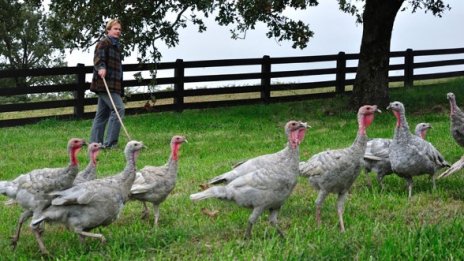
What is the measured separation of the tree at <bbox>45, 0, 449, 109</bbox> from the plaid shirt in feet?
9.59

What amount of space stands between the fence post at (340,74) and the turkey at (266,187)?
1572cm

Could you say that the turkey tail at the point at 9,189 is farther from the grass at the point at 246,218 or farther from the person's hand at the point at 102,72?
the person's hand at the point at 102,72

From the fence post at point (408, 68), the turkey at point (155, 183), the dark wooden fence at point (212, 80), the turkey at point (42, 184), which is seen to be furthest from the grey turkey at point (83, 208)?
the fence post at point (408, 68)

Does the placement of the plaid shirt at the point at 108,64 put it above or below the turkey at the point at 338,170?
above

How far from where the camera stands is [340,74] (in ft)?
72.5

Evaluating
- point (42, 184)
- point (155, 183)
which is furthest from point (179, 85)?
point (42, 184)

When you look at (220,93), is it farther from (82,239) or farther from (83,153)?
(82,239)

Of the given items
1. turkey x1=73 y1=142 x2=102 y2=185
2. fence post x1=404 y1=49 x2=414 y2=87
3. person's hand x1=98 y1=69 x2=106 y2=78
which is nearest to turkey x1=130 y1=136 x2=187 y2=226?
turkey x1=73 y1=142 x2=102 y2=185

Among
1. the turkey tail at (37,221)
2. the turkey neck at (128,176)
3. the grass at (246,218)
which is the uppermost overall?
the turkey neck at (128,176)

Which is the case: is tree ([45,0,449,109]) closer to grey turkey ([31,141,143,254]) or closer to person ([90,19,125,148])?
person ([90,19,125,148])

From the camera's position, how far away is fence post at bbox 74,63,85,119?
18.2m

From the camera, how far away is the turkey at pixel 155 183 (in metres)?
7.10

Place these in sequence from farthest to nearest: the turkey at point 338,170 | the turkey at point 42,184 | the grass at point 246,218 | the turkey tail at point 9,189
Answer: the turkey at point 338,170
the turkey tail at point 9,189
the turkey at point 42,184
the grass at point 246,218

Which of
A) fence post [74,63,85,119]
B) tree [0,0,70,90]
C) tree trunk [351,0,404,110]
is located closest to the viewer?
tree trunk [351,0,404,110]
